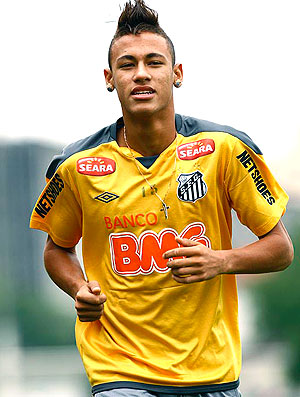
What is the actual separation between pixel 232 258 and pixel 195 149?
63 cm

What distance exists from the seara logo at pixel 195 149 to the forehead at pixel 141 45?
1.52ft

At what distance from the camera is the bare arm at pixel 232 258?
472 centimetres

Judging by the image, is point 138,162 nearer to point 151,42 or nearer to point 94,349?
point 151,42

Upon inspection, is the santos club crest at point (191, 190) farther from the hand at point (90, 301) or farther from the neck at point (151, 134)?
the hand at point (90, 301)

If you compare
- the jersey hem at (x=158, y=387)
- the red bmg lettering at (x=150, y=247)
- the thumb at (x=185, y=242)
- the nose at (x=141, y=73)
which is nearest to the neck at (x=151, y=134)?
the nose at (x=141, y=73)

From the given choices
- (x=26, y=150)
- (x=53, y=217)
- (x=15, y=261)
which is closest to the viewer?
(x=53, y=217)

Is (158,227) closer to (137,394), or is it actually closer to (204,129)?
A: (204,129)

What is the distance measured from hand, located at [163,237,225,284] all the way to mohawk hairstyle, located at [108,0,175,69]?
3.73 ft

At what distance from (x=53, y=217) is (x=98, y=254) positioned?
34cm

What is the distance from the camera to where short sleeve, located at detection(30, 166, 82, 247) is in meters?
5.39

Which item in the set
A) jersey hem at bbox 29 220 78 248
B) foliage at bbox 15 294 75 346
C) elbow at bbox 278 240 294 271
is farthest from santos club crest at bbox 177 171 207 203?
foliage at bbox 15 294 75 346

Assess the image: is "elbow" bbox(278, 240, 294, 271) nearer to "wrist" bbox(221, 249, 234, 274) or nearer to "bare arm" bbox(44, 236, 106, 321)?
"wrist" bbox(221, 249, 234, 274)

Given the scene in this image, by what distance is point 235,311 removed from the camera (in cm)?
534

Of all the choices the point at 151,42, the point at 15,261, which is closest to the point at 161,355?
the point at 151,42
